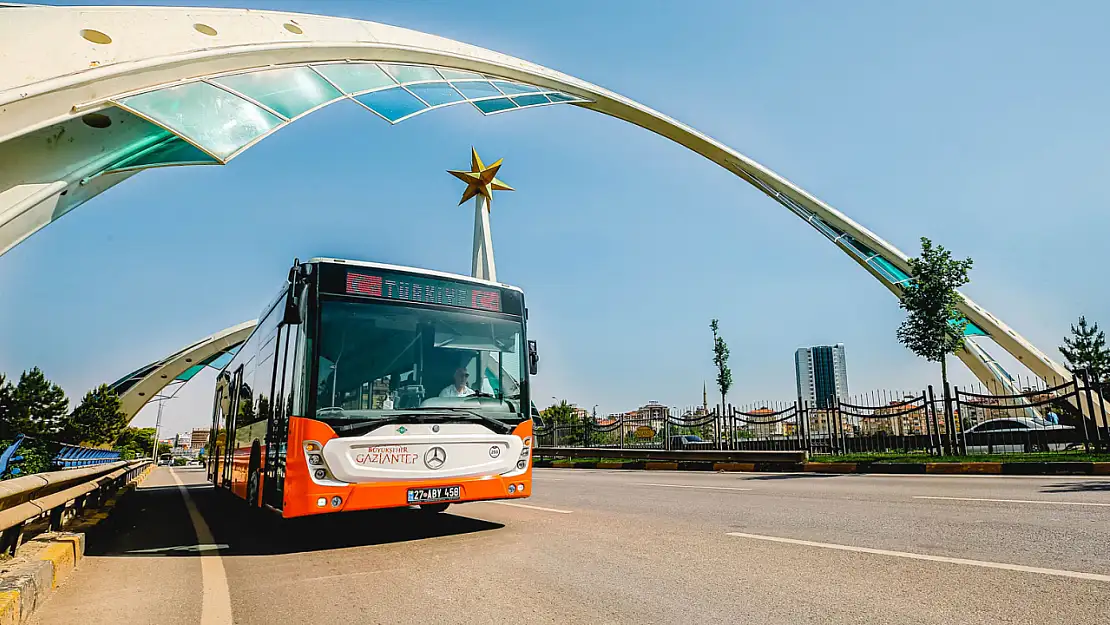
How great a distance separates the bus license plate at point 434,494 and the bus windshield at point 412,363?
0.78 meters

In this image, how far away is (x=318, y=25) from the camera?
51.8 feet

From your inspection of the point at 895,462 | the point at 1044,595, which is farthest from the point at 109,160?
the point at 895,462

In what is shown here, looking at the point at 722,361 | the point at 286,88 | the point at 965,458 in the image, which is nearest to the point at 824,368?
the point at 722,361

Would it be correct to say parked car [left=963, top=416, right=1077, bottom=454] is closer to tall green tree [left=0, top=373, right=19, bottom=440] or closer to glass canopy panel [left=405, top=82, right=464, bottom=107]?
glass canopy panel [left=405, top=82, right=464, bottom=107]

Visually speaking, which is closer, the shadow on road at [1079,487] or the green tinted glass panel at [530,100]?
the shadow on road at [1079,487]

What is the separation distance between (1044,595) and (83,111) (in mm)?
11739

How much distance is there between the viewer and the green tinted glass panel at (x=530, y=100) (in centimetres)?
2284

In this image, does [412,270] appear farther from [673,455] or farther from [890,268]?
[890,268]

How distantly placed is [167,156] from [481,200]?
2523cm

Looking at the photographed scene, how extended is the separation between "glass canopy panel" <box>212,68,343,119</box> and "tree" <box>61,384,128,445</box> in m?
65.4

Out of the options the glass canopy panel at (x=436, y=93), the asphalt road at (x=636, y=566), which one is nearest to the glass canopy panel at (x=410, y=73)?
the glass canopy panel at (x=436, y=93)

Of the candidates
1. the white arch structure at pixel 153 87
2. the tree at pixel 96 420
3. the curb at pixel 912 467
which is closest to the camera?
the white arch structure at pixel 153 87

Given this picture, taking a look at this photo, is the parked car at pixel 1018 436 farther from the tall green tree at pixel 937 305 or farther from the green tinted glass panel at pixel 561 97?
the green tinted glass panel at pixel 561 97

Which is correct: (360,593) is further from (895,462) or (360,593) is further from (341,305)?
(895,462)
